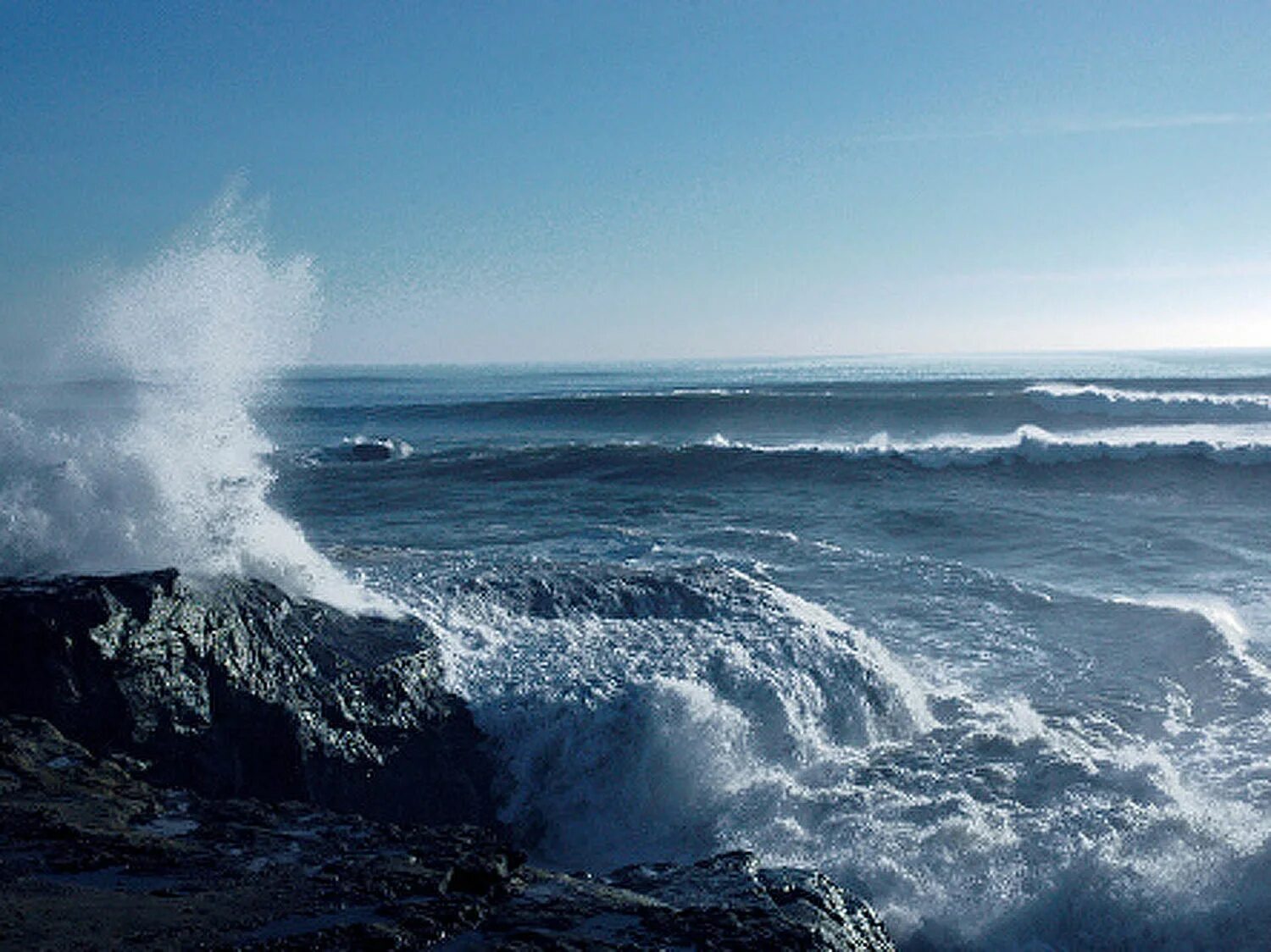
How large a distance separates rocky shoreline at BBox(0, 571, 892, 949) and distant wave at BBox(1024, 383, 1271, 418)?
32.5m

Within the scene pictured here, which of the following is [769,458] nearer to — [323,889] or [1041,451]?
[1041,451]

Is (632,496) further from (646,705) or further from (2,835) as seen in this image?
(2,835)

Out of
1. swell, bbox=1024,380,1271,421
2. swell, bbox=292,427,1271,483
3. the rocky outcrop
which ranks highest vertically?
swell, bbox=1024,380,1271,421

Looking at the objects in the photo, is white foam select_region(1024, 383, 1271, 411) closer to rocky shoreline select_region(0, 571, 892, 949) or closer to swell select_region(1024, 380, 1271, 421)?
swell select_region(1024, 380, 1271, 421)

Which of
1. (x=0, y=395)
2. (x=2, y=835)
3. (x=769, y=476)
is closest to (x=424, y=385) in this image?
(x=0, y=395)

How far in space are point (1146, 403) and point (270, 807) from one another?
36306 mm

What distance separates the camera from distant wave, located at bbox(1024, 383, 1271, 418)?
35344 millimetres

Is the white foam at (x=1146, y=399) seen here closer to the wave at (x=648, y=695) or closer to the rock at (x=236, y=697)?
the wave at (x=648, y=695)

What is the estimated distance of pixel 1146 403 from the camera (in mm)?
36656

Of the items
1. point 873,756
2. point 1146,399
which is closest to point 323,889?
point 873,756

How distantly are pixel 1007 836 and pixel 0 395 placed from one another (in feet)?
99.0

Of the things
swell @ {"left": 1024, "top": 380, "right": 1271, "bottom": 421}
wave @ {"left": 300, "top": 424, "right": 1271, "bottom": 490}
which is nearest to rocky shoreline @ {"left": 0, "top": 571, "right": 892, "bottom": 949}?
wave @ {"left": 300, "top": 424, "right": 1271, "bottom": 490}

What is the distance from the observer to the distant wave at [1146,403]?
116 ft

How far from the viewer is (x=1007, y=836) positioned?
6.50 meters
